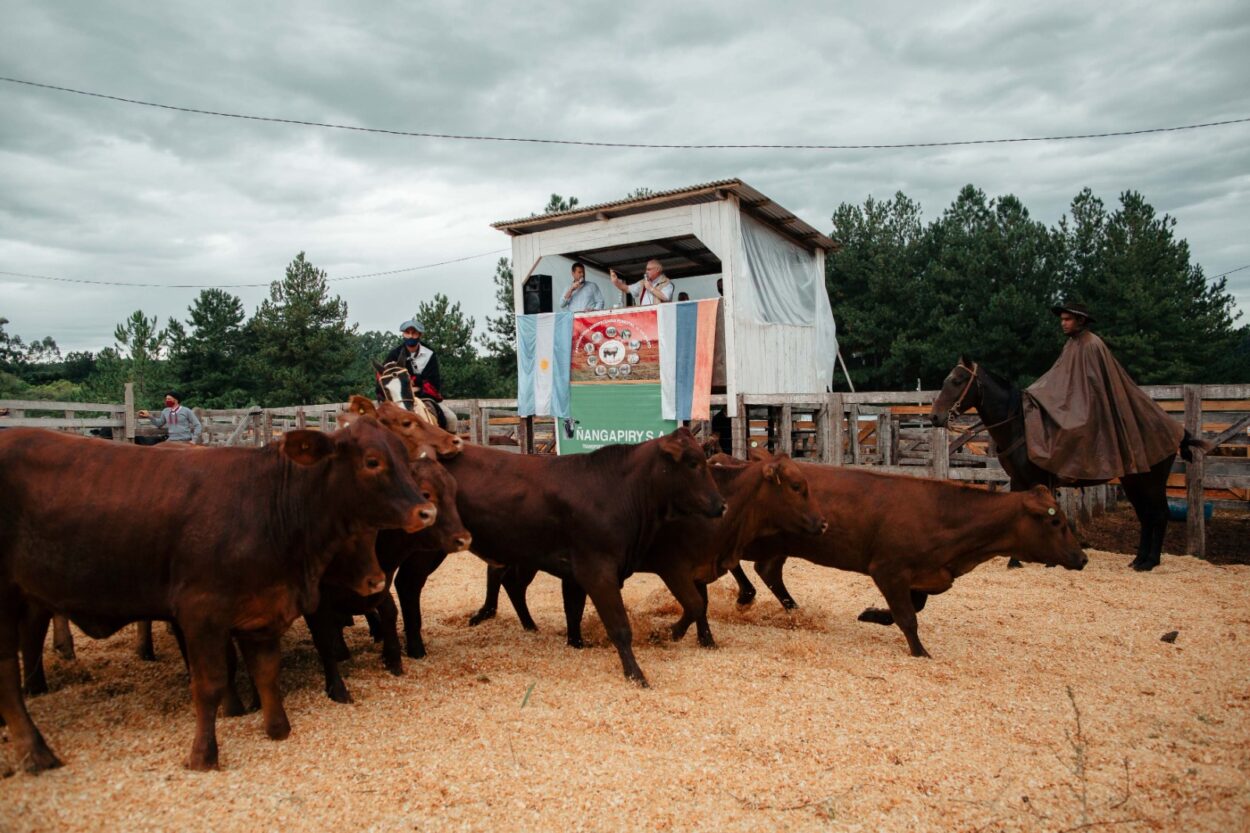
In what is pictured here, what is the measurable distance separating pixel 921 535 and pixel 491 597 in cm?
359

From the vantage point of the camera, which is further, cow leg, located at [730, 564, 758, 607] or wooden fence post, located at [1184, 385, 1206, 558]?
wooden fence post, located at [1184, 385, 1206, 558]

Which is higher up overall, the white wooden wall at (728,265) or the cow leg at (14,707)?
the white wooden wall at (728,265)

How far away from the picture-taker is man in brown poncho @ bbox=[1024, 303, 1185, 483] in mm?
8711

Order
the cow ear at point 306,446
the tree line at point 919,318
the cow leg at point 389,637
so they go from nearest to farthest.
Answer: the cow ear at point 306,446 < the cow leg at point 389,637 < the tree line at point 919,318

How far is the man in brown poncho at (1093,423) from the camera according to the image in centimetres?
871

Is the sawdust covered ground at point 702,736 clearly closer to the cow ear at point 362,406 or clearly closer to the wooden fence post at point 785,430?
the cow ear at point 362,406

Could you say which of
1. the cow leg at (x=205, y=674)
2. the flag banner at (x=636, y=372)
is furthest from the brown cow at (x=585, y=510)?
the flag banner at (x=636, y=372)

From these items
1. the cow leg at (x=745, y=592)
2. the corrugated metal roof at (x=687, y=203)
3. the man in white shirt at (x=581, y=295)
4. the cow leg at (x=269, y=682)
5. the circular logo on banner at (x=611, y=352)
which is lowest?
the cow leg at (x=745, y=592)

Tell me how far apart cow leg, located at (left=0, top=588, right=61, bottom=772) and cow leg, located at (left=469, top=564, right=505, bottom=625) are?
136 inches

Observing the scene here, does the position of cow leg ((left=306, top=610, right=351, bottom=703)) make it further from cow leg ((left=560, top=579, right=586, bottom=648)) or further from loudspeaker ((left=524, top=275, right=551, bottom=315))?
loudspeaker ((left=524, top=275, right=551, bottom=315))

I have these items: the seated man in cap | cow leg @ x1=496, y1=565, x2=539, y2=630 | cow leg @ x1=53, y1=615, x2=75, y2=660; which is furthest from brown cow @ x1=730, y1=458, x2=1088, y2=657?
the seated man in cap

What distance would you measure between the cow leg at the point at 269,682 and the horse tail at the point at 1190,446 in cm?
961

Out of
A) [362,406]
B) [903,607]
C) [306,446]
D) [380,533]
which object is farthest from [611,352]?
[306,446]

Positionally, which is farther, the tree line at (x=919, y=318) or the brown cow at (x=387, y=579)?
the tree line at (x=919, y=318)
